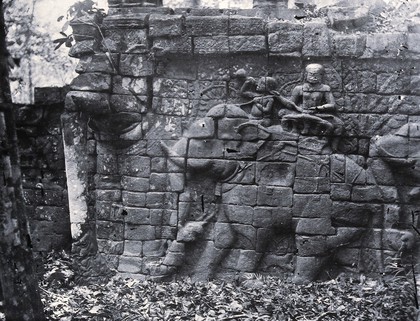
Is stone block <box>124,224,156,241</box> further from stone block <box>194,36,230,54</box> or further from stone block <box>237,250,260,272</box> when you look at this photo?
stone block <box>194,36,230,54</box>

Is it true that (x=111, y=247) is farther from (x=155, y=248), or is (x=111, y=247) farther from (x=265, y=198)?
(x=265, y=198)

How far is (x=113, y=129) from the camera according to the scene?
672cm

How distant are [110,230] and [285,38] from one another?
319 cm

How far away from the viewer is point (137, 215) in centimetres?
679

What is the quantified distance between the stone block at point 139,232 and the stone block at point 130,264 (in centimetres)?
25

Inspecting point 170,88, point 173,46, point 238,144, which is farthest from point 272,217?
point 173,46

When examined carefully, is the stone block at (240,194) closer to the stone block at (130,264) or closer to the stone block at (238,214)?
the stone block at (238,214)

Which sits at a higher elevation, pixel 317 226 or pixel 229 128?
pixel 229 128

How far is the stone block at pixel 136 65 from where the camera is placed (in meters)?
6.58

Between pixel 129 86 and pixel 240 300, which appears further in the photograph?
pixel 129 86

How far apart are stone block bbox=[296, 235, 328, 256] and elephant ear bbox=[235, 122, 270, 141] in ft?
4.11

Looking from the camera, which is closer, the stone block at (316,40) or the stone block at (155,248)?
the stone block at (316,40)

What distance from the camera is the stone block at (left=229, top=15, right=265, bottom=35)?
629cm

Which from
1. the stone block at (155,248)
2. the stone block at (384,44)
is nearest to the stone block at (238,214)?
the stone block at (155,248)
